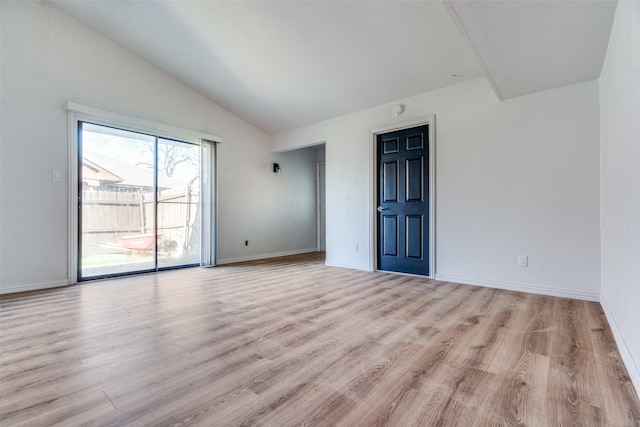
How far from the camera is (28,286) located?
129 inches

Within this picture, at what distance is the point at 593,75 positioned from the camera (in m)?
2.74

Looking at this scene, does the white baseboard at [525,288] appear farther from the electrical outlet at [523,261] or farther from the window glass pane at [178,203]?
the window glass pane at [178,203]

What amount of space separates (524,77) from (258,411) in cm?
337

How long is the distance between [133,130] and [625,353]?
5.26 m

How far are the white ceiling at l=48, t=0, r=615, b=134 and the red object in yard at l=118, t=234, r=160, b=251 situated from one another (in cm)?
242

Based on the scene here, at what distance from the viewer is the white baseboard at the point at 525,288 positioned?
2.85 meters

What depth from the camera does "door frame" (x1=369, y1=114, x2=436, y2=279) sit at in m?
3.76

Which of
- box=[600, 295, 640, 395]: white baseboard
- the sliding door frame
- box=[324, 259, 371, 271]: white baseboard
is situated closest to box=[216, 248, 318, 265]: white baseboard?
the sliding door frame

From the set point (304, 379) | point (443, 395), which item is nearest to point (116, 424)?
point (304, 379)

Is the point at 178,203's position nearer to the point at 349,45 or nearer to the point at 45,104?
the point at 45,104

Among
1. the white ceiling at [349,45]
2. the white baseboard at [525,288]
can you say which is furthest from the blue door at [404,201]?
the white ceiling at [349,45]

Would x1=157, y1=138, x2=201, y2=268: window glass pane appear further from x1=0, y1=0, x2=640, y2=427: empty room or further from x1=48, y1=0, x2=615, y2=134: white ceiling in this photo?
x1=48, y1=0, x2=615, y2=134: white ceiling

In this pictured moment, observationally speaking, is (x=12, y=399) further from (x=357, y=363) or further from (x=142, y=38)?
(x=142, y=38)

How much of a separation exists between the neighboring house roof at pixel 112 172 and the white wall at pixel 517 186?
3.48m
